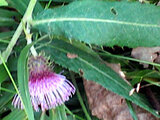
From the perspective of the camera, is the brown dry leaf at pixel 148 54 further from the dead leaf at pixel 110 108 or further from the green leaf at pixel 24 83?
the green leaf at pixel 24 83

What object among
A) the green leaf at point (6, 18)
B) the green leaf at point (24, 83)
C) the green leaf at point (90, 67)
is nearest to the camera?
the green leaf at point (24, 83)

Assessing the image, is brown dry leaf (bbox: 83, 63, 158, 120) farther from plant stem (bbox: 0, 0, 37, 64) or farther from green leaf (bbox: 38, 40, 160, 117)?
plant stem (bbox: 0, 0, 37, 64)

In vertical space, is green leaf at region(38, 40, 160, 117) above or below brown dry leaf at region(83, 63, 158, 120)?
above

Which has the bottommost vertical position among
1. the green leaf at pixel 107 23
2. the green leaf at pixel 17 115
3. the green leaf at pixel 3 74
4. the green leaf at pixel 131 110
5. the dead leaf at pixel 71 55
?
the green leaf at pixel 131 110

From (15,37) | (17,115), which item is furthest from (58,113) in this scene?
(15,37)

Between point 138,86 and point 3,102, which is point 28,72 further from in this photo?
point 138,86

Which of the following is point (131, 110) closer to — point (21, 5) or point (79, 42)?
point (79, 42)

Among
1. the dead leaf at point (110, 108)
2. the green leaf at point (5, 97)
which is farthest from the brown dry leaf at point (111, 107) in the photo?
the green leaf at point (5, 97)

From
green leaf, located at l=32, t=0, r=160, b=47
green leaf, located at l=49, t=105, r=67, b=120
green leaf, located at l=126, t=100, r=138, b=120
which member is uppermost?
green leaf, located at l=32, t=0, r=160, b=47

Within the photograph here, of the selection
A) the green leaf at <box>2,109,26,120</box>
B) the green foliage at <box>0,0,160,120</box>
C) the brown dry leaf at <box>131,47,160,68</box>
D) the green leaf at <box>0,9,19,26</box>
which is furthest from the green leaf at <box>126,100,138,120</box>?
the green leaf at <box>0,9,19,26</box>
